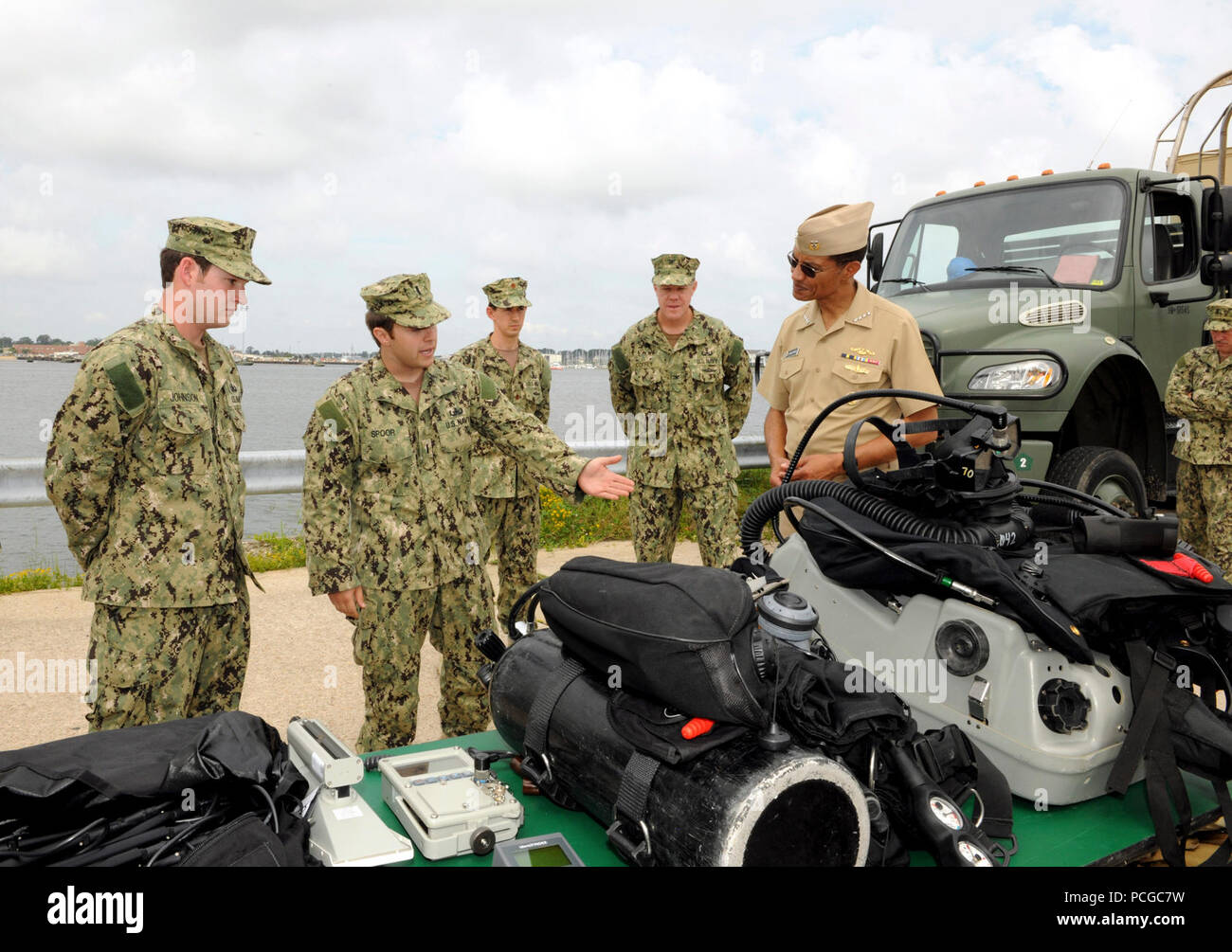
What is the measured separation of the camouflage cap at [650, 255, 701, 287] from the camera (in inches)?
209

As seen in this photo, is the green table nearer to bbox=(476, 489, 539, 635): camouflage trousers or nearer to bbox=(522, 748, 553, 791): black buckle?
bbox=(522, 748, 553, 791): black buckle

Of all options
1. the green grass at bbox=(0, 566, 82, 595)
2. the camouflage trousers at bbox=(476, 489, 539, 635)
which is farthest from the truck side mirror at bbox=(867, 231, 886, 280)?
the green grass at bbox=(0, 566, 82, 595)

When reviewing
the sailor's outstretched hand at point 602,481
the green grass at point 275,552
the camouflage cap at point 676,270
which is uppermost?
the camouflage cap at point 676,270

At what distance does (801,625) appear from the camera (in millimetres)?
1769

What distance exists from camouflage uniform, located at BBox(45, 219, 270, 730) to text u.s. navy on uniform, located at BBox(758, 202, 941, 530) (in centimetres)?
195

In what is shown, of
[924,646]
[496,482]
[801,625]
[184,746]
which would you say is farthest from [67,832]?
[496,482]

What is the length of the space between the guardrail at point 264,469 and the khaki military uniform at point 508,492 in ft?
1.36

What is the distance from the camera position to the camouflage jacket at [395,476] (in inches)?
119

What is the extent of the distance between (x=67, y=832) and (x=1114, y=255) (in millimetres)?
5735

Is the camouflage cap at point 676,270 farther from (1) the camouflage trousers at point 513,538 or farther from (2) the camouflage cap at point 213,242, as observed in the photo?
(2) the camouflage cap at point 213,242

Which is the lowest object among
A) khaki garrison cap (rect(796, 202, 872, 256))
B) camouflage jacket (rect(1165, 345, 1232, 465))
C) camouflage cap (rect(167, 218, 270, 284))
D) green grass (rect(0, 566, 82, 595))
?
green grass (rect(0, 566, 82, 595))

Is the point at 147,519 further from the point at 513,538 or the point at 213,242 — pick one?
the point at 513,538

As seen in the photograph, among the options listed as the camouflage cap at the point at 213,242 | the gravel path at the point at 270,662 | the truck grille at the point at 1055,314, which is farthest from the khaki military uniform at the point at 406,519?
the truck grille at the point at 1055,314

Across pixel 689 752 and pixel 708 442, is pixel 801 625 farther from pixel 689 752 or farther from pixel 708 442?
pixel 708 442
